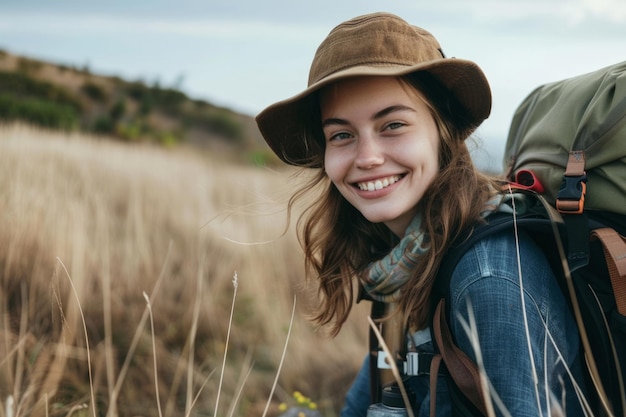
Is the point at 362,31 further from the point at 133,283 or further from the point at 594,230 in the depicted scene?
the point at 133,283

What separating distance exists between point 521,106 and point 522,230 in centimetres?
74

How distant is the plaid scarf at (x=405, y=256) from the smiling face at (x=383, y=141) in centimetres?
10

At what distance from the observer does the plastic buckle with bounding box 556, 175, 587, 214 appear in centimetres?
164

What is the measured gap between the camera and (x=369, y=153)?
75.8 inches

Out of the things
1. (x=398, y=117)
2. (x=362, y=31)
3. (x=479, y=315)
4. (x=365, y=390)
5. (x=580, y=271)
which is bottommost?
(x=365, y=390)

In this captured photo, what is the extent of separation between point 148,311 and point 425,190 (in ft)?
7.47

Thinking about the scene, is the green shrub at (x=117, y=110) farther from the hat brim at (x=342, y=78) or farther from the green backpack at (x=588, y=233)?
the green backpack at (x=588, y=233)

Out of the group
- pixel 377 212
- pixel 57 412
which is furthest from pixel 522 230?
pixel 57 412

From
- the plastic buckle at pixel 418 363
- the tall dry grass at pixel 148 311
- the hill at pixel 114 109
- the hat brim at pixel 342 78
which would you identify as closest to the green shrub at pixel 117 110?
the hill at pixel 114 109

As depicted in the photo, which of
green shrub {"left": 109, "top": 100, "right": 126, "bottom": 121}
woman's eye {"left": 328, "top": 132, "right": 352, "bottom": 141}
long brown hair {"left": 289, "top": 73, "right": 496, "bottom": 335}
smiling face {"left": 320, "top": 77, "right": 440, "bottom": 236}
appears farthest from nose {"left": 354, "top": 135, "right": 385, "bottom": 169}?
green shrub {"left": 109, "top": 100, "right": 126, "bottom": 121}

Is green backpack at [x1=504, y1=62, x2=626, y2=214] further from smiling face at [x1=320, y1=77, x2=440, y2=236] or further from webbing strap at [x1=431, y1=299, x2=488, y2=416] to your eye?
webbing strap at [x1=431, y1=299, x2=488, y2=416]

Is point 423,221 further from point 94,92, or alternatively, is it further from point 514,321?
point 94,92

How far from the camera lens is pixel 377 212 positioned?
6.56 ft

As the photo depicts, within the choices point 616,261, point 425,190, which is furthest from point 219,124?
point 616,261
